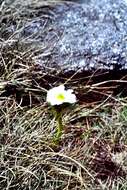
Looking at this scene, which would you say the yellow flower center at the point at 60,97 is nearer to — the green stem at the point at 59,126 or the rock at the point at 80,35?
the green stem at the point at 59,126

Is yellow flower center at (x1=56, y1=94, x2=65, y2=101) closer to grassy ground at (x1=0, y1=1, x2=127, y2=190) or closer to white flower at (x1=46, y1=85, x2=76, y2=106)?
white flower at (x1=46, y1=85, x2=76, y2=106)

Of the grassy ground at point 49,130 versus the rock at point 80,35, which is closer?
the grassy ground at point 49,130

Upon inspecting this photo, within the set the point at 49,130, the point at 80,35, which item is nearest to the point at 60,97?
the point at 49,130

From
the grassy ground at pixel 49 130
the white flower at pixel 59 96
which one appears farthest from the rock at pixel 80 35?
the white flower at pixel 59 96

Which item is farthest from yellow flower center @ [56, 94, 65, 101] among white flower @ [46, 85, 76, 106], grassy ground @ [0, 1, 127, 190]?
grassy ground @ [0, 1, 127, 190]

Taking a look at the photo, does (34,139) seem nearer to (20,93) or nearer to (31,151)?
(31,151)

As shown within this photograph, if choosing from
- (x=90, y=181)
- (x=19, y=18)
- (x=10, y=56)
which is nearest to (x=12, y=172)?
(x=90, y=181)
